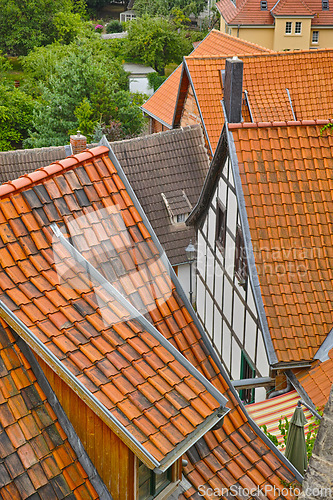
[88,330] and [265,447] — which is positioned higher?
[88,330]

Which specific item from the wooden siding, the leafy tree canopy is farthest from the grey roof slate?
the leafy tree canopy

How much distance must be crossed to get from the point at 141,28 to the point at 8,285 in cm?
4613

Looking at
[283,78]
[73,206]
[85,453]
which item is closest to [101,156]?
[73,206]

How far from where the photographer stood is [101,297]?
6262mm

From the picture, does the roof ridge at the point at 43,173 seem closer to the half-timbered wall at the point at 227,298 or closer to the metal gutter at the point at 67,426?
the metal gutter at the point at 67,426

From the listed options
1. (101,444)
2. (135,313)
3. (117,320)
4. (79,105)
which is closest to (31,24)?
(79,105)

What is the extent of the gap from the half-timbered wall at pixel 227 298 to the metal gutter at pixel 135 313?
4657 mm

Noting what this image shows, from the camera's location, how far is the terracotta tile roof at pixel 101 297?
5617 mm

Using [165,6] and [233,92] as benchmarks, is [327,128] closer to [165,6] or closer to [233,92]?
[233,92]

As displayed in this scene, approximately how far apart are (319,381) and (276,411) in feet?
2.68

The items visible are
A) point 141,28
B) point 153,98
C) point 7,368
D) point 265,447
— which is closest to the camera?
point 7,368

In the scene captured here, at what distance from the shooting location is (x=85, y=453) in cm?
573

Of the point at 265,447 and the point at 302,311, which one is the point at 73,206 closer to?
the point at 265,447

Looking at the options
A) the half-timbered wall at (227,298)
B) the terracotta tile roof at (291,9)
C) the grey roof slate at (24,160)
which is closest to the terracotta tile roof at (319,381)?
the half-timbered wall at (227,298)
